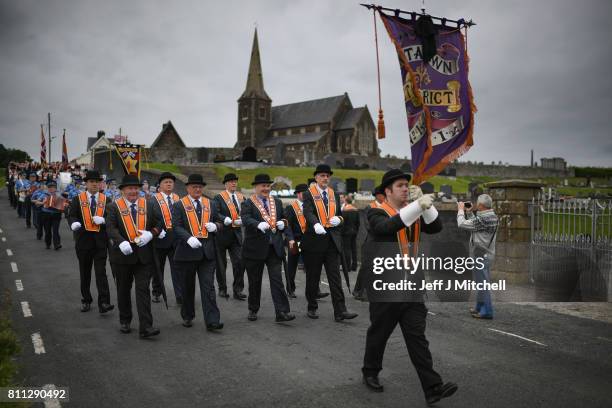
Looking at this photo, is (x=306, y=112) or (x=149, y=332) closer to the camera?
(x=149, y=332)

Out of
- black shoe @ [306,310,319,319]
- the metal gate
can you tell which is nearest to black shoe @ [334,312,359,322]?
black shoe @ [306,310,319,319]

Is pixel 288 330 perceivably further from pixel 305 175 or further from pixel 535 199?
pixel 305 175

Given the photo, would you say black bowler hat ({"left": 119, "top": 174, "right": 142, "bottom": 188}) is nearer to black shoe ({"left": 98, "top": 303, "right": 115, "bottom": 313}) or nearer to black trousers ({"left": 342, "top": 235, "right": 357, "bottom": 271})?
black shoe ({"left": 98, "top": 303, "right": 115, "bottom": 313})

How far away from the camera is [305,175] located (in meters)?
41.9

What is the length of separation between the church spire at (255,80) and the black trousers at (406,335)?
290 ft

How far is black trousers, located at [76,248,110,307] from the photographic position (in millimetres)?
8052

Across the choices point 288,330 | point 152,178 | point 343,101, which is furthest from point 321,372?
point 343,101

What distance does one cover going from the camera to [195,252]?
721cm

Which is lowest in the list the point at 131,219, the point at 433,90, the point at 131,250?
the point at 131,250

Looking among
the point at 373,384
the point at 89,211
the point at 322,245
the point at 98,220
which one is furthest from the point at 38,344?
the point at 373,384

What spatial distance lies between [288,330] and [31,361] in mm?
3292

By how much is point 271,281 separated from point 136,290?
202cm

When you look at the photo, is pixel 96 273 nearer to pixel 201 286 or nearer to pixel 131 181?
pixel 131 181

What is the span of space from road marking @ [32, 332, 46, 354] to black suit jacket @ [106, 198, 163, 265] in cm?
138
